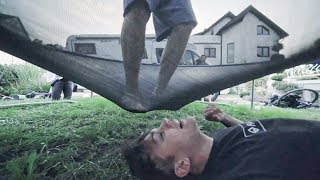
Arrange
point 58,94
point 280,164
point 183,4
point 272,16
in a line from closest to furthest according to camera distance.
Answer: point 280,164, point 183,4, point 272,16, point 58,94

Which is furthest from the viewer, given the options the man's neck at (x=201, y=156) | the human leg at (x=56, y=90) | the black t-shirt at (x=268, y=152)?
the human leg at (x=56, y=90)

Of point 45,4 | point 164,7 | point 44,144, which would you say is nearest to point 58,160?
point 44,144

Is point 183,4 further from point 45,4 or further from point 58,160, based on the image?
point 58,160

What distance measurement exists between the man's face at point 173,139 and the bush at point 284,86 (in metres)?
7.51

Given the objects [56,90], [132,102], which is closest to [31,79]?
[56,90]

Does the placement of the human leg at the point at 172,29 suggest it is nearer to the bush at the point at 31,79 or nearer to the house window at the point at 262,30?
the house window at the point at 262,30

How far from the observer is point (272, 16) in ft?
5.08

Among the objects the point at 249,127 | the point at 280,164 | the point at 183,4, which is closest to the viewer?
the point at 280,164

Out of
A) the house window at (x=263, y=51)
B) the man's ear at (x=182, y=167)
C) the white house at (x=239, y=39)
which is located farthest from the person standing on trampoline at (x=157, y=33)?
the man's ear at (x=182, y=167)

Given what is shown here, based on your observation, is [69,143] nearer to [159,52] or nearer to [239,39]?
[159,52]

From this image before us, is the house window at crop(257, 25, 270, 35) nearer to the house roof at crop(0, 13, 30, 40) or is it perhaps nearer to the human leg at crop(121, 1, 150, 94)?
the human leg at crop(121, 1, 150, 94)

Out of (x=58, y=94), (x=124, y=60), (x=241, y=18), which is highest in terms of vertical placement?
(x=241, y=18)

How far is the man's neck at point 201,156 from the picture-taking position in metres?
1.12

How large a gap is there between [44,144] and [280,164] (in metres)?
1.14
